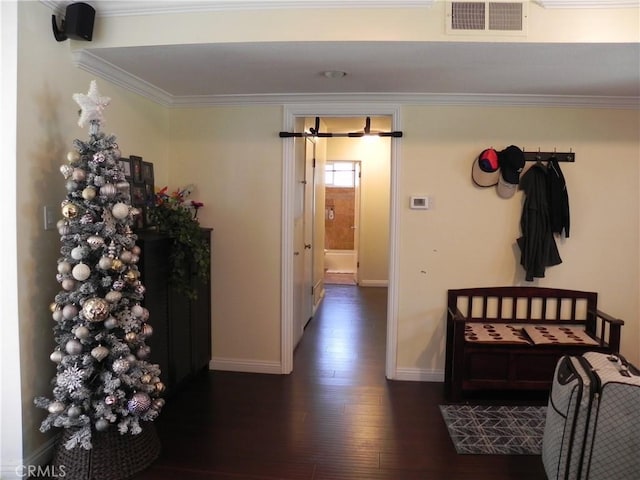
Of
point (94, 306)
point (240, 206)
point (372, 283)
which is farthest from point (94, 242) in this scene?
point (372, 283)

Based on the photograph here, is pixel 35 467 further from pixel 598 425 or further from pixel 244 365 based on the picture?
pixel 598 425

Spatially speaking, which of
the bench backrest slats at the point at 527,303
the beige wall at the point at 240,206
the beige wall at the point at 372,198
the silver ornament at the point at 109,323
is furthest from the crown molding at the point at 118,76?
the beige wall at the point at 372,198

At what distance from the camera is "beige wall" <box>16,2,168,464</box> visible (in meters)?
2.18

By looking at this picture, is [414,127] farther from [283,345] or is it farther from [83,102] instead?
[83,102]

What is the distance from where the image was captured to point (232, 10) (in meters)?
2.33

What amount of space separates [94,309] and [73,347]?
0.69 feet

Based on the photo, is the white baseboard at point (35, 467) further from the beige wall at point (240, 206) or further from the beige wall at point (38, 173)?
the beige wall at point (240, 206)

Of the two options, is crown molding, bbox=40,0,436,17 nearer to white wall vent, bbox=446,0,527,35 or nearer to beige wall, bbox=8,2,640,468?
white wall vent, bbox=446,0,527,35

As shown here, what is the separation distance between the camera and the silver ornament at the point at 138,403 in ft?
7.16

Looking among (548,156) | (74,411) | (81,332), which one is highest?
(548,156)

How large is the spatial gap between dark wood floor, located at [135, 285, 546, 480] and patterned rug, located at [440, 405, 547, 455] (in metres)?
0.06

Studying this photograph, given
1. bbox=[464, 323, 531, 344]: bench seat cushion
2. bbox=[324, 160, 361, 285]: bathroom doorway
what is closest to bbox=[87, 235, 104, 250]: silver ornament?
bbox=[464, 323, 531, 344]: bench seat cushion

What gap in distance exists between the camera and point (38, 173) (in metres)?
2.26

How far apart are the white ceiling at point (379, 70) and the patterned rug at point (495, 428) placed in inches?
87.5
